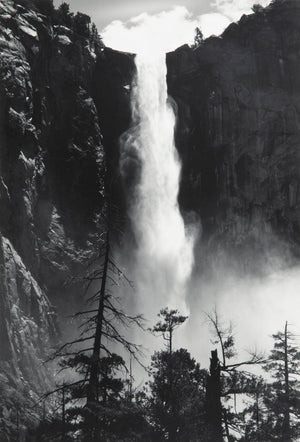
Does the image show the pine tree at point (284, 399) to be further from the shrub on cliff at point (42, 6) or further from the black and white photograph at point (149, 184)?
the shrub on cliff at point (42, 6)

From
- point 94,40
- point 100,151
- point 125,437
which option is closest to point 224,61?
point 94,40

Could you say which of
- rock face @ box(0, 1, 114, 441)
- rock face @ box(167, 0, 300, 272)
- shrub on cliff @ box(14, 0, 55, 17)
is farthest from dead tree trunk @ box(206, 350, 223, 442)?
shrub on cliff @ box(14, 0, 55, 17)

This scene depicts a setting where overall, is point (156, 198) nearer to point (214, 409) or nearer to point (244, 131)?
point (244, 131)

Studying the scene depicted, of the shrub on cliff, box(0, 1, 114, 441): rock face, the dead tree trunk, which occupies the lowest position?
the dead tree trunk

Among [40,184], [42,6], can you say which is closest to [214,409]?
[40,184]

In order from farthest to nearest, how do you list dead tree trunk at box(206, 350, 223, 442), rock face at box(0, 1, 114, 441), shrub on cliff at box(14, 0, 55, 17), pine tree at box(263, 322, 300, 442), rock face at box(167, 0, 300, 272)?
1. rock face at box(167, 0, 300, 272)
2. shrub on cliff at box(14, 0, 55, 17)
3. rock face at box(0, 1, 114, 441)
4. pine tree at box(263, 322, 300, 442)
5. dead tree trunk at box(206, 350, 223, 442)

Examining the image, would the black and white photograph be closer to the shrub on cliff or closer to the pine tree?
the shrub on cliff

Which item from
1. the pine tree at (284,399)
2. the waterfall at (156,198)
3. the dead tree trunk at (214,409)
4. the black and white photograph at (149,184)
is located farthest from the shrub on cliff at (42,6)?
the dead tree trunk at (214,409)
